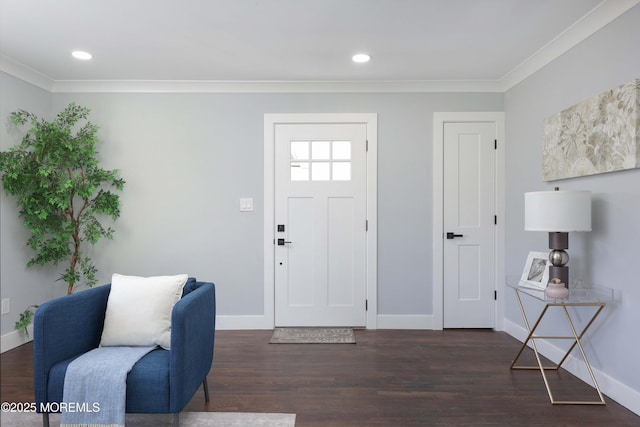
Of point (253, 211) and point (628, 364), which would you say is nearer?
point (628, 364)

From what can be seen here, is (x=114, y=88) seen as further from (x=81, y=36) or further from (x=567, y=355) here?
(x=567, y=355)

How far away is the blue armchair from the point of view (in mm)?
1904

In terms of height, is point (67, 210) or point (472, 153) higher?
point (472, 153)

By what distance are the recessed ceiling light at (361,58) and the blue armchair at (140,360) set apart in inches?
93.9

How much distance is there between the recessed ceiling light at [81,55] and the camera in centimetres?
327

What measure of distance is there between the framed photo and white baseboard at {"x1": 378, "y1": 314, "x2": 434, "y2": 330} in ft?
4.15

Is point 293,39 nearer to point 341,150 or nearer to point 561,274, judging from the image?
point 341,150

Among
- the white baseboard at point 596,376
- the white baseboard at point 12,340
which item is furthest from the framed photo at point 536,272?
the white baseboard at point 12,340

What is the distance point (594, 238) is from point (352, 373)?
6.36ft

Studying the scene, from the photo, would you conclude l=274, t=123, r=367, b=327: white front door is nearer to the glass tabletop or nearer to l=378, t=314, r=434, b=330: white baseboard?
l=378, t=314, r=434, b=330: white baseboard

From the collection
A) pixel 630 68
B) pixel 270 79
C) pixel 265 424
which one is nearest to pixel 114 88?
pixel 270 79

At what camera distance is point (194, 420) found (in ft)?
7.20

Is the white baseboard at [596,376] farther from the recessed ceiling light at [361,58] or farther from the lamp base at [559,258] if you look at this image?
the recessed ceiling light at [361,58]

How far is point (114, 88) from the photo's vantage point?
13.0 feet
